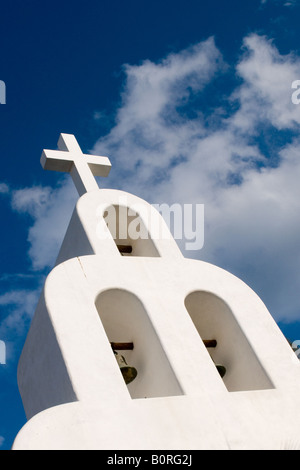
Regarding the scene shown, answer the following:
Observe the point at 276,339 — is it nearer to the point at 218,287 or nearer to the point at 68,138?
the point at 218,287

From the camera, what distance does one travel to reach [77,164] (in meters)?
9.10

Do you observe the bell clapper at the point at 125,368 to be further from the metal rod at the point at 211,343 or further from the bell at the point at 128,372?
the metal rod at the point at 211,343

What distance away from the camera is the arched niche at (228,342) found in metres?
6.21

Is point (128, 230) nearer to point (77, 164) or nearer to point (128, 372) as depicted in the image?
point (77, 164)

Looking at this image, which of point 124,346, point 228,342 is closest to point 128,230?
point 124,346

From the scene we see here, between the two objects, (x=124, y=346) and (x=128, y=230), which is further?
(x=128, y=230)

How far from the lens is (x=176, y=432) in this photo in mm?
5000

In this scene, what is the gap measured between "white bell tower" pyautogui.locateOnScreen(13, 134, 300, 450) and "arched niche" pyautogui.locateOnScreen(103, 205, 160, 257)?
0.8 inches

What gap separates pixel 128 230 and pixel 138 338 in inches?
82.6

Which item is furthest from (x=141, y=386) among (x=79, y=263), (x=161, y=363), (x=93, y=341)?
(x=79, y=263)

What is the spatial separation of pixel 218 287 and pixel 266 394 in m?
1.60

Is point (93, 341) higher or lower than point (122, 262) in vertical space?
lower
